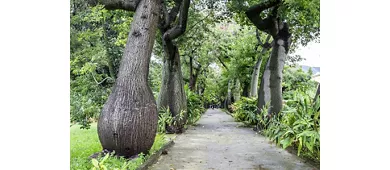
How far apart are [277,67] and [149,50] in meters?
5.05

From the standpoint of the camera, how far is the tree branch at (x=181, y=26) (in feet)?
26.9

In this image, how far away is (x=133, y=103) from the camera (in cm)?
455

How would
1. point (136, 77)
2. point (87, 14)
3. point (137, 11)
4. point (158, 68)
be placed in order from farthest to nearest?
point (158, 68) < point (87, 14) < point (137, 11) < point (136, 77)

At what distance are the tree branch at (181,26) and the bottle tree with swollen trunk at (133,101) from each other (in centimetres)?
309

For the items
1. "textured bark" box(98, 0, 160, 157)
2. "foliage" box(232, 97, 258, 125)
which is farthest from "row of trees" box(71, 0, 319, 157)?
"foliage" box(232, 97, 258, 125)

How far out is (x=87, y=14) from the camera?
5.65 m

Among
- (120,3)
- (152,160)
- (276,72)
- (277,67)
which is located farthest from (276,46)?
(152,160)

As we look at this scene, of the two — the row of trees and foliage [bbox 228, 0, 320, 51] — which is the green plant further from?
foliage [bbox 228, 0, 320, 51]

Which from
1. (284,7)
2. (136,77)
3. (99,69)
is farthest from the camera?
(99,69)
